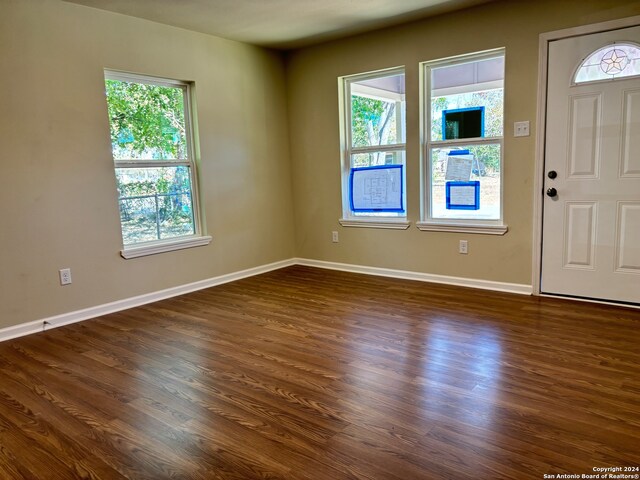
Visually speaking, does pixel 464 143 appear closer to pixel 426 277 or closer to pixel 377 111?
pixel 377 111

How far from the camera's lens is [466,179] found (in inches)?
164

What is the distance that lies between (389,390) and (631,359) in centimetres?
140

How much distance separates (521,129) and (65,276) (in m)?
3.77

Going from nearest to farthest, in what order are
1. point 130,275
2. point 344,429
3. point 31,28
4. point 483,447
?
point 483,447 < point 344,429 < point 31,28 < point 130,275

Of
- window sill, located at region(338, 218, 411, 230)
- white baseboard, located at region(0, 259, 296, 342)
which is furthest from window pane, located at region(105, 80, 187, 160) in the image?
window sill, located at region(338, 218, 411, 230)

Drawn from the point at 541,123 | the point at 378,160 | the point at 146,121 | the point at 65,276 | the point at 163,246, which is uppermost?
the point at 146,121

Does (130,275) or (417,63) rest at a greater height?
(417,63)

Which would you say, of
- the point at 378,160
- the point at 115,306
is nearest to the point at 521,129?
the point at 378,160

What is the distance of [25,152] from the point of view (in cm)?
329

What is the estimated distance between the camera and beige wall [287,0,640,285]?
366cm

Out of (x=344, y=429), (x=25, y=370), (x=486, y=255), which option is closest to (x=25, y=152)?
(x=25, y=370)

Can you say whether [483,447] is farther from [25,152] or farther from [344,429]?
[25,152]

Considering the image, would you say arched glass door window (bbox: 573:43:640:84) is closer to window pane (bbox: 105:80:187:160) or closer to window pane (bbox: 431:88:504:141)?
window pane (bbox: 431:88:504:141)

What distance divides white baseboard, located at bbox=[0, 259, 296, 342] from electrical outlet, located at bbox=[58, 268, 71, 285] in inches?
9.7
